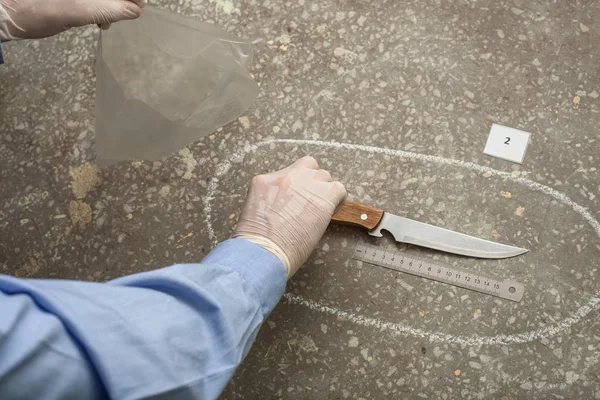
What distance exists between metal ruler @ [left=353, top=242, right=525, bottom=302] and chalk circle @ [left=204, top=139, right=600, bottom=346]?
0.02 m

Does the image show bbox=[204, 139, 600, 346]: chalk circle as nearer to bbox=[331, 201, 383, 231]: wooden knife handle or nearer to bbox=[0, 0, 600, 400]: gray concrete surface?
bbox=[0, 0, 600, 400]: gray concrete surface

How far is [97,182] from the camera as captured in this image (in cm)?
136

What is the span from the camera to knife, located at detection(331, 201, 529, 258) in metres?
1.22

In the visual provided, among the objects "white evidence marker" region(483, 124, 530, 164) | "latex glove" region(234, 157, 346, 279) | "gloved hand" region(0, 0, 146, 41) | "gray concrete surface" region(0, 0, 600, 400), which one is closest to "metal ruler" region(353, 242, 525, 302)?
"gray concrete surface" region(0, 0, 600, 400)

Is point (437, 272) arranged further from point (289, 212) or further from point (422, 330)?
point (289, 212)

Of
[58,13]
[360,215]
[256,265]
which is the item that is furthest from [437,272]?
[58,13]

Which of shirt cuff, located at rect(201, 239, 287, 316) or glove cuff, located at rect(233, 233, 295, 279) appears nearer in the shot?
shirt cuff, located at rect(201, 239, 287, 316)

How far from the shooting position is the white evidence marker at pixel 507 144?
4.17 ft

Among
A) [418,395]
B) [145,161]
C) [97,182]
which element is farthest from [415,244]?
[97,182]

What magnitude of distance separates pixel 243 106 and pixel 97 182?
16.6 inches

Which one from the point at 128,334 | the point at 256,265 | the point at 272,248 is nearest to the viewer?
the point at 128,334

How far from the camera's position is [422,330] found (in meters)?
1.22

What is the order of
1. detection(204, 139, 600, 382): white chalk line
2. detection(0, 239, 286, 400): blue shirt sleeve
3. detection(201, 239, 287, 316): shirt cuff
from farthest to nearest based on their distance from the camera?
detection(204, 139, 600, 382): white chalk line < detection(201, 239, 287, 316): shirt cuff < detection(0, 239, 286, 400): blue shirt sleeve

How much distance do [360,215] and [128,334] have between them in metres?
0.66
